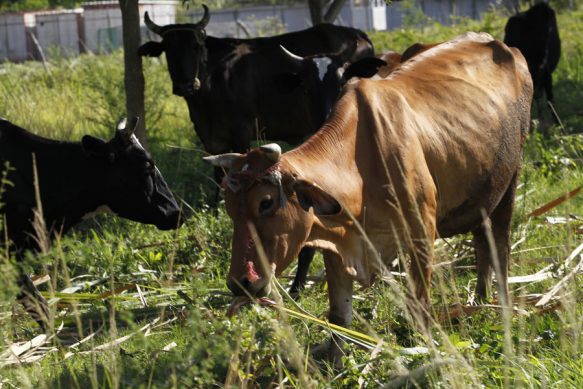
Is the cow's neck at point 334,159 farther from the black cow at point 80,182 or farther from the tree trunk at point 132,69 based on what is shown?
the tree trunk at point 132,69

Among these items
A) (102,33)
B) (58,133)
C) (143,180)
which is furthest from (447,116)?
(102,33)

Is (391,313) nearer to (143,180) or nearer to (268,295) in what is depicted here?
(268,295)

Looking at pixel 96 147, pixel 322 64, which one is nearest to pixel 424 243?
pixel 96 147

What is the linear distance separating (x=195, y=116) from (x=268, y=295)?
668 cm

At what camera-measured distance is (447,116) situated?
6301mm

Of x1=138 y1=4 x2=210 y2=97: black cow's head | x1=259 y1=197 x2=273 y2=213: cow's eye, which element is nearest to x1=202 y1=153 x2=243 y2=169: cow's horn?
x1=259 y1=197 x2=273 y2=213: cow's eye

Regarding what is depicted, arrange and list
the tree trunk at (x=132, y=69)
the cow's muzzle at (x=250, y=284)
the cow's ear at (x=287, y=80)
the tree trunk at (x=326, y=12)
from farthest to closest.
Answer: the tree trunk at (x=326, y=12) < the tree trunk at (x=132, y=69) < the cow's ear at (x=287, y=80) < the cow's muzzle at (x=250, y=284)

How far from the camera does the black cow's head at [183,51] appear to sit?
11.4 metres

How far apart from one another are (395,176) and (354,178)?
0.23 metres

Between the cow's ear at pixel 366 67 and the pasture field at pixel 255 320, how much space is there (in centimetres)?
156

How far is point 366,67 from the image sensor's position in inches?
360

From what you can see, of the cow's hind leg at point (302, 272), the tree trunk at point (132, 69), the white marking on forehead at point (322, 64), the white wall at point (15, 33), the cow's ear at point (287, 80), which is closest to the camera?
the cow's hind leg at point (302, 272)

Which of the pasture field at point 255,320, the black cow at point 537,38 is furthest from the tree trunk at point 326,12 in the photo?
the black cow at point 537,38

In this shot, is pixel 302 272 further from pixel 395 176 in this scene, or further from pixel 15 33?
pixel 15 33
